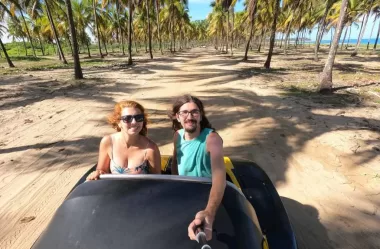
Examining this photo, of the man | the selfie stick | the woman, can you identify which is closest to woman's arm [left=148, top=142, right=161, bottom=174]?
the woman

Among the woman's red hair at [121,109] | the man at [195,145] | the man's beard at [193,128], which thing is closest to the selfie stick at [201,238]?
the man at [195,145]

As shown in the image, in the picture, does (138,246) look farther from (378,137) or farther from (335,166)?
(378,137)

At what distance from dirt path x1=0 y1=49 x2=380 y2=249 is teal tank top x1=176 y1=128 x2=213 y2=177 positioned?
4.93 ft

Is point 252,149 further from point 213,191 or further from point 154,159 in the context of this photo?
point 213,191

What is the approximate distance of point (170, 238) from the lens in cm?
137

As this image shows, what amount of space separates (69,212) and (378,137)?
6042 millimetres

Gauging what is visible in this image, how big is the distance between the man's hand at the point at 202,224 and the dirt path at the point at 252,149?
1.74m

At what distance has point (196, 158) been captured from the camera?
2.12m

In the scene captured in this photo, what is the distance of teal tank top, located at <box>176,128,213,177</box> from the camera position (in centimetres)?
209

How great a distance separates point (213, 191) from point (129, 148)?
1.09 metres

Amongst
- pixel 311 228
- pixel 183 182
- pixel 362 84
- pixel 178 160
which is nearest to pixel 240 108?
pixel 311 228

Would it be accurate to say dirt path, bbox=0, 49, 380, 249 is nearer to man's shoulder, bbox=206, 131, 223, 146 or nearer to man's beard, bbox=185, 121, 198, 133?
man's shoulder, bbox=206, 131, 223, 146

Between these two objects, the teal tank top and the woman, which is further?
the woman

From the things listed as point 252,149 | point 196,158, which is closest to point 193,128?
point 196,158
